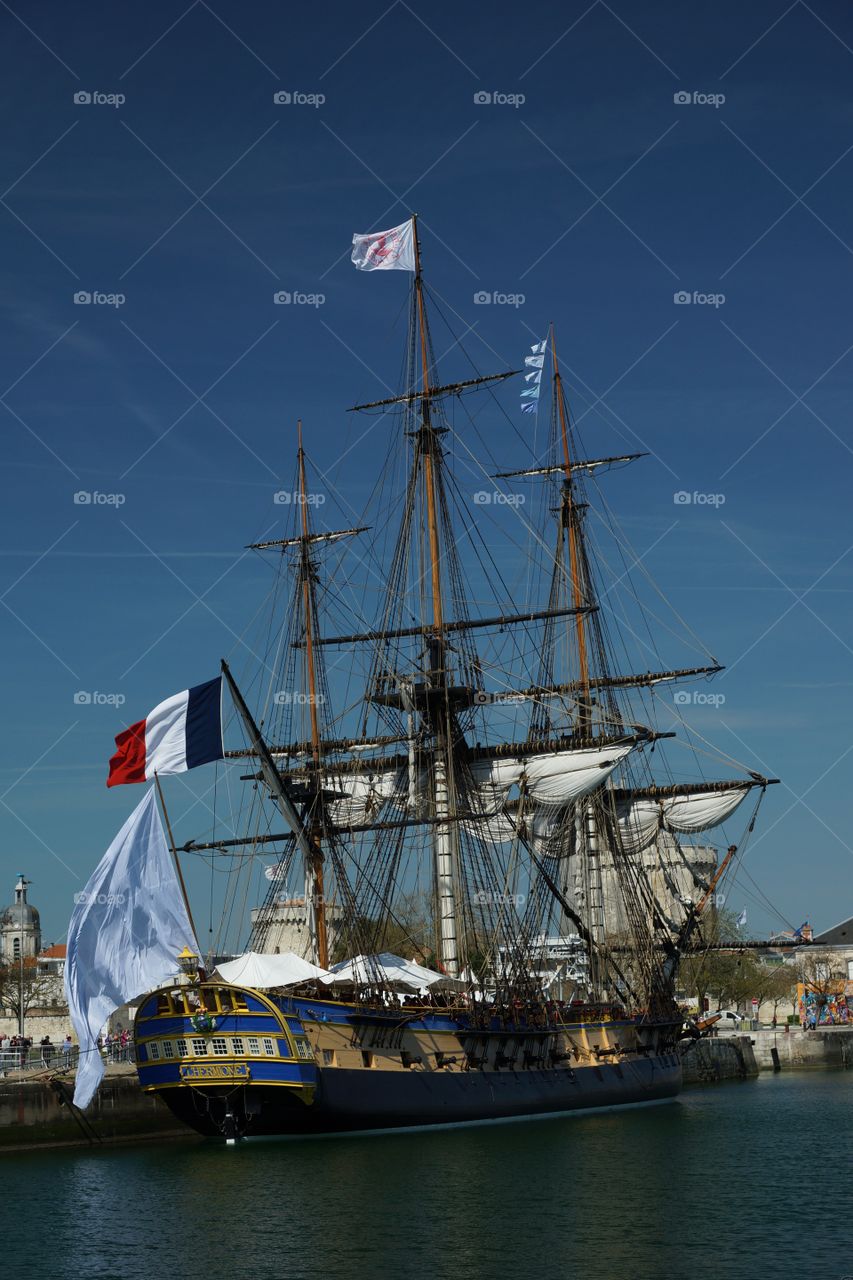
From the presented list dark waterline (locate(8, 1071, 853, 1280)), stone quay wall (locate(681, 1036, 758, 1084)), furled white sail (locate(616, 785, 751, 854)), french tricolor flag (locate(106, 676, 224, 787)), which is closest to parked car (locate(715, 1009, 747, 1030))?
stone quay wall (locate(681, 1036, 758, 1084))

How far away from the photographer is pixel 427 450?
227ft

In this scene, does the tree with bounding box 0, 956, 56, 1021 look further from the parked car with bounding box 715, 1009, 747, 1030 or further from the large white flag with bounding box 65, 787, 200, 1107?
the large white flag with bounding box 65, 787, 200, 1107

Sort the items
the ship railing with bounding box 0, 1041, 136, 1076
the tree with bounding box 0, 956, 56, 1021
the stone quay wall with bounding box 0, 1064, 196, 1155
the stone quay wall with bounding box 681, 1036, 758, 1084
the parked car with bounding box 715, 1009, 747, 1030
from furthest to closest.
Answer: the tree with bounding box 0, 956, 56, 1021, the parked car with bounding box 715, 1009, 747, 1030, the stone quay wall with bounding box 681, 1036, 758, 1084, the ship railing with bounding box 0, 1041, 136, 1076, the stone quay wall with bounding box 0, 1064, 196, 1155

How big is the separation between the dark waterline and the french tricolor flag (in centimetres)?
1097

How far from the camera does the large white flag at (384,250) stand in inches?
2393

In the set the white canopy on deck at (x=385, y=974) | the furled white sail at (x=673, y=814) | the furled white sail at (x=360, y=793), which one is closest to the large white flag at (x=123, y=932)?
the white canopy on deck at (x=385, y=974)

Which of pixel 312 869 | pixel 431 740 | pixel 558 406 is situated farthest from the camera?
pixel 558 406

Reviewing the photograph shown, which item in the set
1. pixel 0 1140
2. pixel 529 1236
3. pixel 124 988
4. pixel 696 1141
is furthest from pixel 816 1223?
pixel 0 1140

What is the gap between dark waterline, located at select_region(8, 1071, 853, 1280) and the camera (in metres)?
31.2

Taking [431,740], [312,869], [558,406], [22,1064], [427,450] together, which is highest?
[558,406]

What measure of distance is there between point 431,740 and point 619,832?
569 inches

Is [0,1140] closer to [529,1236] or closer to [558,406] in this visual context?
[529,1236]

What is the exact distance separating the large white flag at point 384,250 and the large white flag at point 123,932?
2368 cm

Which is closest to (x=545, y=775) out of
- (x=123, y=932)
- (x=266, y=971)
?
(x=266, y=971)
